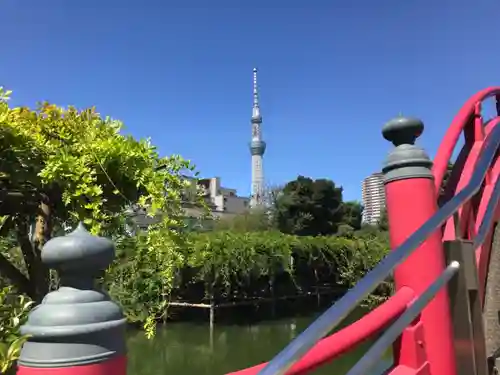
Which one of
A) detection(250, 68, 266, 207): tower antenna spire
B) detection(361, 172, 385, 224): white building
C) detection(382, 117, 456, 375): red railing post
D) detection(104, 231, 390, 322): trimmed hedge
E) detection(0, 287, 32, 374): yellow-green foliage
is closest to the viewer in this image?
detection(0, 287, 32, 374): yellow-green foliage

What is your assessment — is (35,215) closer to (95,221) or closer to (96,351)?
(95,221)

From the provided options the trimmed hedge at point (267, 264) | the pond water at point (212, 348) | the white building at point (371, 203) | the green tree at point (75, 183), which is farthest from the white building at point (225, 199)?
the green tree at point (75, 183)

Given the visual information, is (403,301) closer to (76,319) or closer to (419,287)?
(419,287)

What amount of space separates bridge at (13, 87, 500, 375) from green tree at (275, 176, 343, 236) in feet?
67.1

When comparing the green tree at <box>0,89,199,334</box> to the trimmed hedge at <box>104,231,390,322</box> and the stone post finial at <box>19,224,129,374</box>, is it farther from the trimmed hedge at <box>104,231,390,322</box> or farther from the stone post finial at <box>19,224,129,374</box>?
the trimmed hedge at <box>104,231,390,322</box>

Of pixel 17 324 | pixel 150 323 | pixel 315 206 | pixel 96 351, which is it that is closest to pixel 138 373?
pixel 150 323

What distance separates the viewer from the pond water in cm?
765

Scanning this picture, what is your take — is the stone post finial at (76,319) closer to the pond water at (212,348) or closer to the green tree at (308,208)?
the pond water at (212,348)

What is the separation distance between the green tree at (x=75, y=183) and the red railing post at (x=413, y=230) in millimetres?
783

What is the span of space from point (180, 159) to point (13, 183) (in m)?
0.58

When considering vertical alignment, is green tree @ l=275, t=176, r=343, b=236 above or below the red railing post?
above

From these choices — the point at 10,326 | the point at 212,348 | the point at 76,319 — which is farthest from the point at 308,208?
the point at 76,319

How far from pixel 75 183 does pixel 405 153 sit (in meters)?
1.02

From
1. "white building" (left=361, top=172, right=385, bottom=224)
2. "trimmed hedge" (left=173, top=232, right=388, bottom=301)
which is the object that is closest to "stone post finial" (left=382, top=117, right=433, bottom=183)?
"trimmed hedge" (left=173, top=232, right=388, bottom=301)
